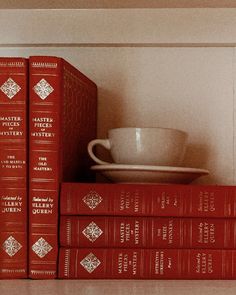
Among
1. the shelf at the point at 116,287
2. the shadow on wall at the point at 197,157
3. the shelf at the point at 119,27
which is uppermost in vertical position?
the shelf at the point at 119,27

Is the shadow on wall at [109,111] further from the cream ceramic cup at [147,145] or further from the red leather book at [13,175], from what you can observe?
the red leather book at [13,175]

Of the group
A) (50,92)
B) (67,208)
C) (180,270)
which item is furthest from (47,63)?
(180,270)

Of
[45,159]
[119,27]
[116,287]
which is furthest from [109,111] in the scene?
[116,287]

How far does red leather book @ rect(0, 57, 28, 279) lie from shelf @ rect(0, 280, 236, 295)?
0.03 meters

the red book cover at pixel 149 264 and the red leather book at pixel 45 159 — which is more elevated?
the red leather book at pixel 45 159

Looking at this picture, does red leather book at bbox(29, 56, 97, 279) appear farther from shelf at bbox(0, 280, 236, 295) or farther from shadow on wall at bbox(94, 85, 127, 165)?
shadow on wall at bbox(94, 85, 127, 165)

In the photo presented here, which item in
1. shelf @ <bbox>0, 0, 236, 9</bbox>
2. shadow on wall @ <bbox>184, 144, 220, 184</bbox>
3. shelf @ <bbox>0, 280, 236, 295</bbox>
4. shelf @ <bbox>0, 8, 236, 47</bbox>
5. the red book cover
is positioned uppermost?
shelf @ <bbox>0, 0, 236, 9</bbox>

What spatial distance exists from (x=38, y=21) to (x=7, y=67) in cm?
24

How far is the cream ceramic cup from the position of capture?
813mm

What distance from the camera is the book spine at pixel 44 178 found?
0.75 metres

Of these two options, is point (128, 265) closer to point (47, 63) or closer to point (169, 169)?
point (169, 169)

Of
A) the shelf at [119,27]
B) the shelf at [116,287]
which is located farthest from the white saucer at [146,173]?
the shelf at [119,27]

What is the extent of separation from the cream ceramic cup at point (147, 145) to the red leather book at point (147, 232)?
102mm

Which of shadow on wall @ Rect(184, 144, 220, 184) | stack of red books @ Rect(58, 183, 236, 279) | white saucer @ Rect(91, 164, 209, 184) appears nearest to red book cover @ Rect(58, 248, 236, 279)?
stack of red books @ Rect(58, 183, 236, 279)
